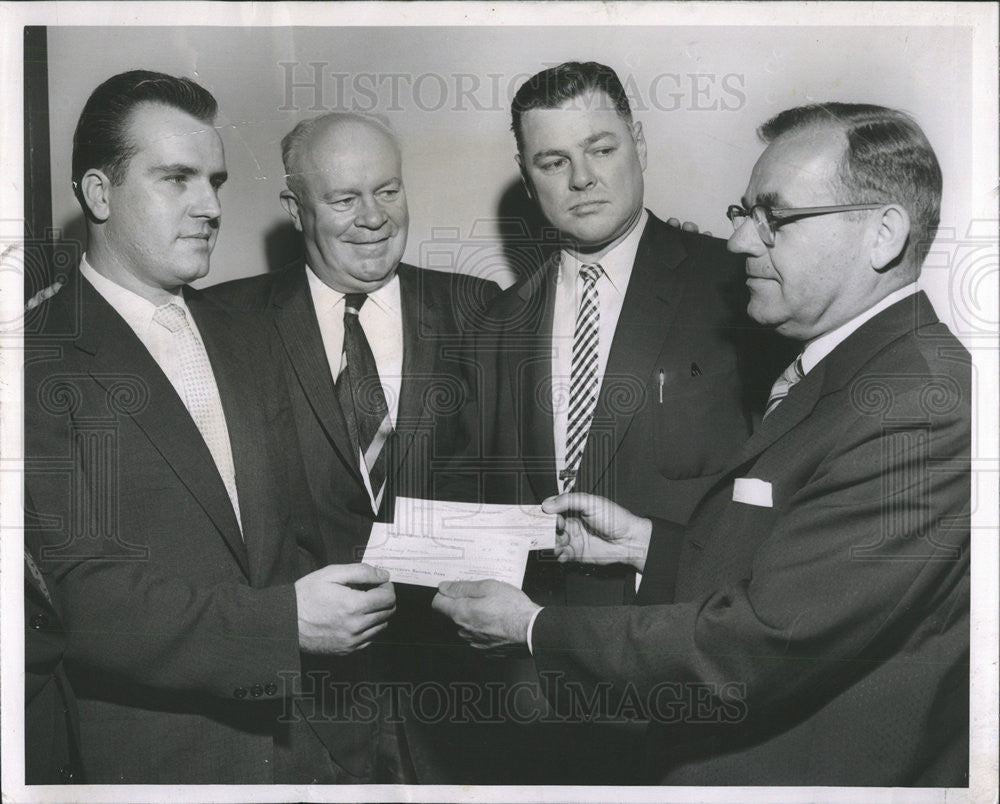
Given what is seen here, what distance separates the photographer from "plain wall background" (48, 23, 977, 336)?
252 cm

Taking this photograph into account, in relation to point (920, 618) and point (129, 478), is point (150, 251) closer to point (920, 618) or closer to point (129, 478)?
point (129, 478)

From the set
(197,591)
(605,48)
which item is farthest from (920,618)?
(197,591)

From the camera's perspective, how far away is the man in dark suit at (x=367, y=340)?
2510mm

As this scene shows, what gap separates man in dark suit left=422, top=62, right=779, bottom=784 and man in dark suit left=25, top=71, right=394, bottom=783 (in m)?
0.49

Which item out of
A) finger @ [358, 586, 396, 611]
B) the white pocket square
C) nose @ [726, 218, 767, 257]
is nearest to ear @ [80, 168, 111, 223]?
finger @ [358, 586, 396, 611]

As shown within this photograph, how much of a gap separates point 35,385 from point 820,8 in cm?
227

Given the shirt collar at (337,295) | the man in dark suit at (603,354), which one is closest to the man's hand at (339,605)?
the man in dark suit at (603,354)

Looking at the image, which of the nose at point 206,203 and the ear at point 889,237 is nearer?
the ear at point 889,237

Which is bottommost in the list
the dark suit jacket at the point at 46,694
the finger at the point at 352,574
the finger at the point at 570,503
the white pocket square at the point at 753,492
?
the dark suit jacket at the point at 46,694

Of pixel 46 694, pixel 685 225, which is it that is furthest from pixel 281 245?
pixel 46 694

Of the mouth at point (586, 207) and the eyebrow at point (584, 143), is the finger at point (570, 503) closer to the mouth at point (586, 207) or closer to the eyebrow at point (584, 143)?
the mouth at point (586, 207)

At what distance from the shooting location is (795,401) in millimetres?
2320

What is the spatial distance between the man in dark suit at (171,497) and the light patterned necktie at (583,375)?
22.6 inches

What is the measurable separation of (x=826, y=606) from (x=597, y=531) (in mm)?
574
